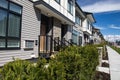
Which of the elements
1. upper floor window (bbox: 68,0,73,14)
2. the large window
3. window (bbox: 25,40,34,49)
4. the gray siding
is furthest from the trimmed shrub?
upper floor window (bbox: 68,0,73,14)

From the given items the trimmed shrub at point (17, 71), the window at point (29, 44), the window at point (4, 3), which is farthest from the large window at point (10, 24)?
the trimmed shrub at point (17, 71)

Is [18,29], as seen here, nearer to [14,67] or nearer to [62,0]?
[14,67]

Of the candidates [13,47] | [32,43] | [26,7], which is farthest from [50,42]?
[13,47]

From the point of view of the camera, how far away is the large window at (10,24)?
759 centimetres

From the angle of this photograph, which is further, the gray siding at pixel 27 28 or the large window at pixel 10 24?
the gray siding at pixel 27 28

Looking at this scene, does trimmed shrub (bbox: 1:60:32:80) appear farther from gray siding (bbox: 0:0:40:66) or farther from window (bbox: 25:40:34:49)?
window (bbox: 25:40:34:49)

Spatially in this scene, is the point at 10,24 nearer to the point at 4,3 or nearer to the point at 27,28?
the point at 4,3

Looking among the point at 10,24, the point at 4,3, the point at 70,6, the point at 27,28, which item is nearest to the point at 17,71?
the point at 4,3

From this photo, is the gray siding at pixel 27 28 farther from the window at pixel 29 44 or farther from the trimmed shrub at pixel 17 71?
the trimmed shrub at pixel 17 71

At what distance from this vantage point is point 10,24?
8219mm

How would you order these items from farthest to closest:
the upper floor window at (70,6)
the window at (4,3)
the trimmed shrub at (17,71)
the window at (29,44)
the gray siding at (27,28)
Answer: the upper floor window at (70,6) → the window at (29,44) → the gray siding at (27,28) → the window at (4,3) → the trimmed shrub at (17,71)

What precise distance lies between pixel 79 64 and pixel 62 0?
1187 cm

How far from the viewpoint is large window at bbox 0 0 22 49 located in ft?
24.9

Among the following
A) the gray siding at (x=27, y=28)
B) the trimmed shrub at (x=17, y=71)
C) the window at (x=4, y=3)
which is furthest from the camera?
the gray siding at (x=27, y=28)
